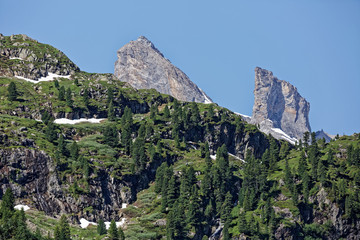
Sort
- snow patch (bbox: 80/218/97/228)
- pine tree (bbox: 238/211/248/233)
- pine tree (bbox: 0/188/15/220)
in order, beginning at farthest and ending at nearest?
snow patch (bbox: 80/218/97/228)
pine tree (bbox: 238/211/248/233)
pine tree (bbox: 0/188/15/220)

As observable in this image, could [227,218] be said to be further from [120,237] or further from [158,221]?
[120,237]

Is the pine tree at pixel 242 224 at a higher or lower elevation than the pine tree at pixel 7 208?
higher

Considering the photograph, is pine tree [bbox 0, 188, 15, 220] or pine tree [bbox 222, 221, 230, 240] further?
pine tree [bbox 222, 221, 230, 240]

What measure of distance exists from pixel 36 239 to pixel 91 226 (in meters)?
46.3

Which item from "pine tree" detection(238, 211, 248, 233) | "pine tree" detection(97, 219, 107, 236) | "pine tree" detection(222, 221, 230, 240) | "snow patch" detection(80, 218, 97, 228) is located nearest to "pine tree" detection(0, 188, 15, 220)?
"pine tree" detection(97, 219, 107, 236)

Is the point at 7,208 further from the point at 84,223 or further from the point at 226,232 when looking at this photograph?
the point at 226,232

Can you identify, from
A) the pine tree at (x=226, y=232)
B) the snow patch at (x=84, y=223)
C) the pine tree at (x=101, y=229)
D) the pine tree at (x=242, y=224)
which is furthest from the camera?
the snow patch at (x=84, y=223)

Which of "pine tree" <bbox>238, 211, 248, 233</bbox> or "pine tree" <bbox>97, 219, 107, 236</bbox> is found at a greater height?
"pine tree" <bbox>238, 211, 248, 233</bbox>

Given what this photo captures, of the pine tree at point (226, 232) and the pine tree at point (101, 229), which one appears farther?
the pine tree at point (226, 232)

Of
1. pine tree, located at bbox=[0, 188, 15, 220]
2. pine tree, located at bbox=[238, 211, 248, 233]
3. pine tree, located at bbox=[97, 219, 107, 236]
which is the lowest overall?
pine tree, located at bbox=[97, 219, 107, 236]

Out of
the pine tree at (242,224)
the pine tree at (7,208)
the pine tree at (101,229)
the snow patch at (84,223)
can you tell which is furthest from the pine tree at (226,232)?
the pine tree at (7,208)

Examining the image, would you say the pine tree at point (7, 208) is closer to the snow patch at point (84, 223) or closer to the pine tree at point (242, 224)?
the snow patch at point (84, 223)

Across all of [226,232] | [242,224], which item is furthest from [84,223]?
[242,224]

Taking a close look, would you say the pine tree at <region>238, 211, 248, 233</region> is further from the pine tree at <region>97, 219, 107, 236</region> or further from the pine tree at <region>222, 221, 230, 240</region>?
the pine tree at <region>97, 219, 107, 236</region>
